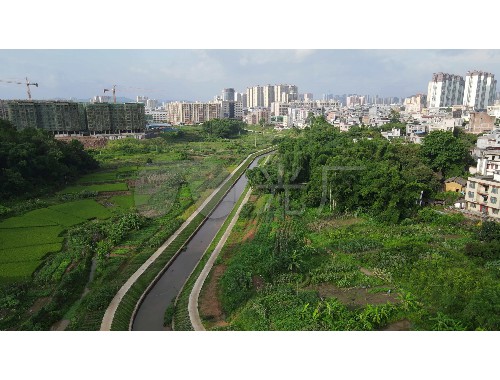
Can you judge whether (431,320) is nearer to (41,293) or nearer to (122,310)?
(122,310)

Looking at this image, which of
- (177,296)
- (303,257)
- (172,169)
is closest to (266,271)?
(303,257)

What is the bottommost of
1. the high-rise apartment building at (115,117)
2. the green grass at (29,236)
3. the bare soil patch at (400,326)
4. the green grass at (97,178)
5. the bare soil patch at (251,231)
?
the bare soil patch at (251,231)

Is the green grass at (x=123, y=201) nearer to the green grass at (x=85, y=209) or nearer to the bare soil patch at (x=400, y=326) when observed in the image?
the green grass at (x=85, y=209)

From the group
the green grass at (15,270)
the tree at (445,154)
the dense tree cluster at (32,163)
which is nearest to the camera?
the green grass at (15,270)

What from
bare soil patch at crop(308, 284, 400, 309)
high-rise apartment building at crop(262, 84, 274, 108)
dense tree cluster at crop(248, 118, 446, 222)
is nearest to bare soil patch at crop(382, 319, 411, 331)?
bare soil patch at crop(308, 284, 400, 309)

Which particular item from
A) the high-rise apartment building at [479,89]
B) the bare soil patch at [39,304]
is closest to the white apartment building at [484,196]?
the bare soil patch at [39,304]

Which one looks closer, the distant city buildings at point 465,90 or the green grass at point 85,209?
the green grass at point 85,209

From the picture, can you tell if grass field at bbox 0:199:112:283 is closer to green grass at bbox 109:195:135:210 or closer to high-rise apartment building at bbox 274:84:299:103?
green grass at bbox 109:195:135:210

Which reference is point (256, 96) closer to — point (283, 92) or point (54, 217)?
point (283, 92)
